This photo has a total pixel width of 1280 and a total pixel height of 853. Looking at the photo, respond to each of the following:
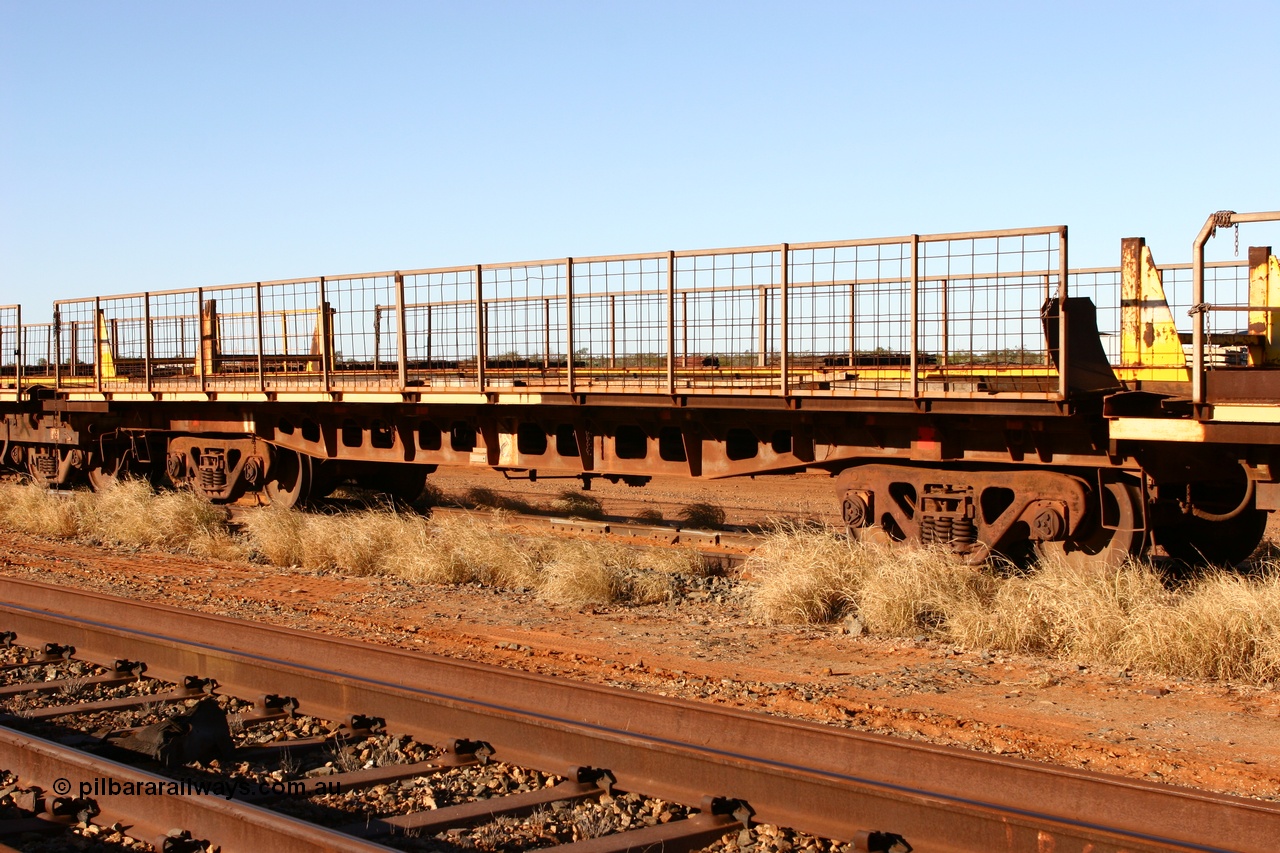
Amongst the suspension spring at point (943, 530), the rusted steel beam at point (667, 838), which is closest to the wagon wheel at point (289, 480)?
the suspension spring at point (943, 530)

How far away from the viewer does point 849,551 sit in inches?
440

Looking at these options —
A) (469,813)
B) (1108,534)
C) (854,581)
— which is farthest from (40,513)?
(469,813)

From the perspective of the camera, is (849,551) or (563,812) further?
(849,551)

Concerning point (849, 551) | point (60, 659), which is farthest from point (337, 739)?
point (849, 551)

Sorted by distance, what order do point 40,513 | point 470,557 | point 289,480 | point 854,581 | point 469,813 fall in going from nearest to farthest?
point 469,813, point 854,581, point 470,557, point 40,513, point 289,480

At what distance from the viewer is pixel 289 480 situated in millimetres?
18078

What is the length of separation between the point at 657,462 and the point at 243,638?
18.9ft

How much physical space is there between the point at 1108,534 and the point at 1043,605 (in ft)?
6.05

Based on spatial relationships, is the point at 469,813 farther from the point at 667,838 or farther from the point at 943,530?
the point at 943,530

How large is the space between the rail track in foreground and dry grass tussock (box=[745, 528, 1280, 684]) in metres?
3.62

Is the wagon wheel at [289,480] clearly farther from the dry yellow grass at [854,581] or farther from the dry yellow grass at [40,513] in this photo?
the dry yellow grass at [40,513]

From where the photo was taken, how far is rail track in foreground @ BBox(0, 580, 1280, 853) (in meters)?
4.80

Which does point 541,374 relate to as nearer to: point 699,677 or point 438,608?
point 438,608

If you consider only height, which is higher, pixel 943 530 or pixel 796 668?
pixel 943 530
